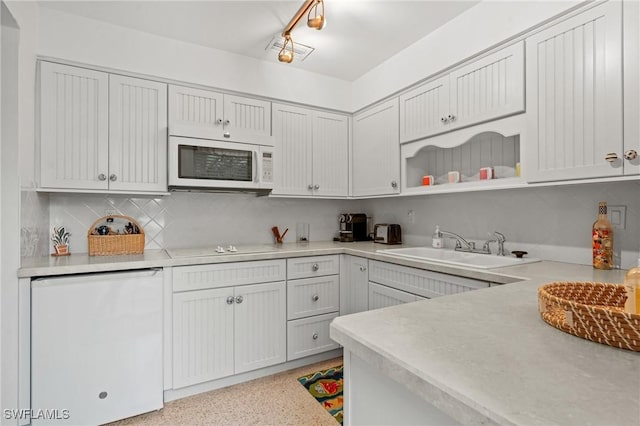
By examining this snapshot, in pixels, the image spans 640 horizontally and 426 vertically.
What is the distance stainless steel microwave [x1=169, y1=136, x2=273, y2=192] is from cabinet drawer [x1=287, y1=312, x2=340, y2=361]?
110 centimetres

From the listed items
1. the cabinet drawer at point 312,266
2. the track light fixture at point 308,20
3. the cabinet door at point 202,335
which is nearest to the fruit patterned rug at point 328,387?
the cabinet door at point 202,335

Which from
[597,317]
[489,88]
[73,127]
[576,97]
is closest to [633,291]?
[597,317]

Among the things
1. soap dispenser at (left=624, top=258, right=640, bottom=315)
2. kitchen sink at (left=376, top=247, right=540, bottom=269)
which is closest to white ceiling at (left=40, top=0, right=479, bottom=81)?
kitchen sink at (left=376, top=247, right=540, bottom=269)

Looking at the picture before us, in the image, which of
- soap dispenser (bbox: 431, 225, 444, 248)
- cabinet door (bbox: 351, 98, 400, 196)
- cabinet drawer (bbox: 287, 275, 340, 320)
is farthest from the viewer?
cabinet door (bbox: 351, 98, 400, 196)

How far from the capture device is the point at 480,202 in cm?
226

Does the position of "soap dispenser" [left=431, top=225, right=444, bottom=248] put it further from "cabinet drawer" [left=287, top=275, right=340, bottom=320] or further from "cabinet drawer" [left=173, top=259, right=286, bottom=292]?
"cabinet drawer" [left=173, top=259, right=286, bottom=292]

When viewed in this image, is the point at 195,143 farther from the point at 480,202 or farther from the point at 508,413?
the point at 508,413

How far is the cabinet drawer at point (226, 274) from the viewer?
1966 millimetres

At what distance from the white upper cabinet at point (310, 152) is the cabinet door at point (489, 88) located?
1133mm

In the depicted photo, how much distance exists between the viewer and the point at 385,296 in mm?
2166

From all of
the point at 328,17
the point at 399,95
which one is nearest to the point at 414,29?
the point at 399,95

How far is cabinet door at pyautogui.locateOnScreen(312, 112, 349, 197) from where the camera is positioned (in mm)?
2859

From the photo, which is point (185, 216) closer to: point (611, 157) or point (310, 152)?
point (310, 152)

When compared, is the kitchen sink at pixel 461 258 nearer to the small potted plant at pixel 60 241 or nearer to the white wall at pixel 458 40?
the white wall at pixel 458 40
